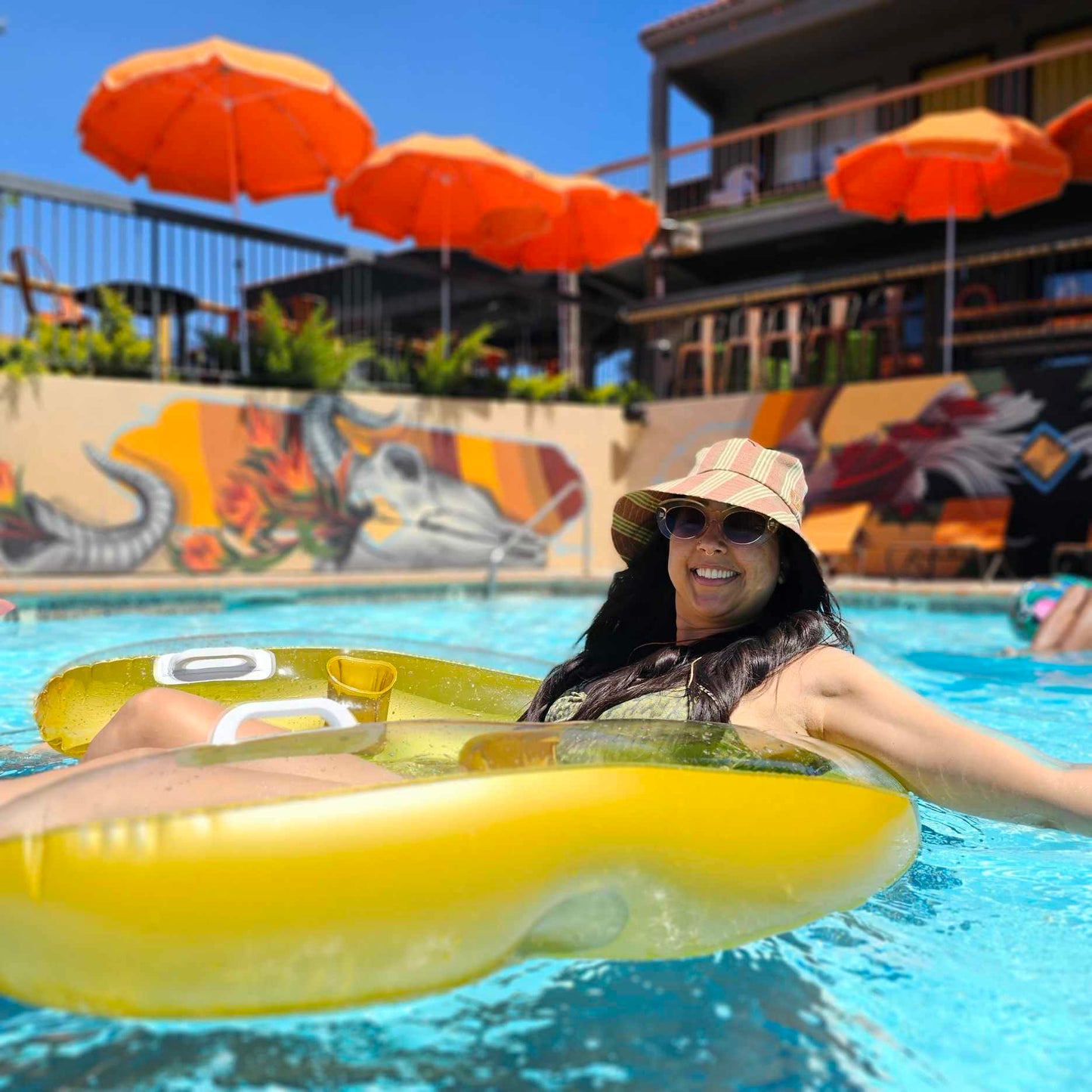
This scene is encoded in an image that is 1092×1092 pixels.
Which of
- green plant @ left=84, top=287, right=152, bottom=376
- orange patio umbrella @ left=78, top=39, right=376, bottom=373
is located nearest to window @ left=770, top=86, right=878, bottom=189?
orange patio umbrella @ left=78, top=39, right=376, bottom=373

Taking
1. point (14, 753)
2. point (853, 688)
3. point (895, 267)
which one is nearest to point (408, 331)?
point (895, 267)

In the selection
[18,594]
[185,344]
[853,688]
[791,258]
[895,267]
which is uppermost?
[791,258]

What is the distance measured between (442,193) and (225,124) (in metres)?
2.37

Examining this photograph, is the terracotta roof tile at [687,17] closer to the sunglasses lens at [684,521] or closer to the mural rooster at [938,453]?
the mural rooster at [938,453]

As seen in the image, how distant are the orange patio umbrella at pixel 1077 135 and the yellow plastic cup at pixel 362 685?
10.1 meters

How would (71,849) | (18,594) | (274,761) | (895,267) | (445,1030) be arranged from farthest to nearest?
(895,267) → (18,594) → (274,761) → (445,1030) → (71,849)

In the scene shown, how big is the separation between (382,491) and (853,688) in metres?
9.00

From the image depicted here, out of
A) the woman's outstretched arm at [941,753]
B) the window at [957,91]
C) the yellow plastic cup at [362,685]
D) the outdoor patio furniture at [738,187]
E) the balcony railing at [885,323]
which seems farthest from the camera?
the outdoor patio furniture at [738,187]

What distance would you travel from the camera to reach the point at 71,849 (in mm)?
1320

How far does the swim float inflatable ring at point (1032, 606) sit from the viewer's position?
5.08 metres

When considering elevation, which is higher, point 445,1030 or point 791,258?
point 791,258

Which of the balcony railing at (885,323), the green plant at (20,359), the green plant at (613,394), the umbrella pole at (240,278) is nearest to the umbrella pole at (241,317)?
the umbrella pole at (240,278)

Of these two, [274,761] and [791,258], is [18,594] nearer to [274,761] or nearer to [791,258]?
[274,761]

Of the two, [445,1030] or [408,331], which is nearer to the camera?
[445,1030]
